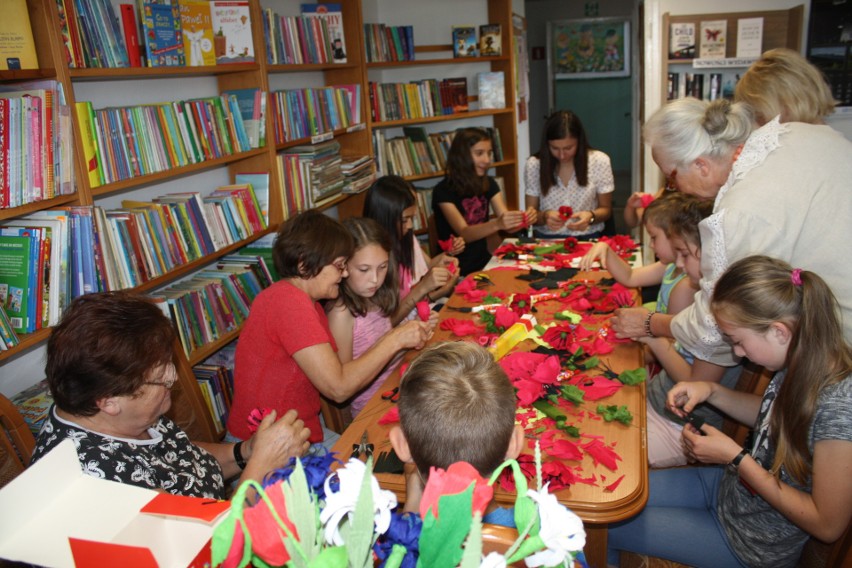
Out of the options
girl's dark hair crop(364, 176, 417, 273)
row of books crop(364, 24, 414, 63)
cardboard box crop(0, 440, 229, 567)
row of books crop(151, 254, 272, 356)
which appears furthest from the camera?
row of books crop(364, 24, 414, 63)

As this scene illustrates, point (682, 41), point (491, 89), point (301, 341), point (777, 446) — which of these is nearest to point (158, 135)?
point (301, 341)

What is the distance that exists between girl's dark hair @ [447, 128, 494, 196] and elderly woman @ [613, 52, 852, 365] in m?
2.01

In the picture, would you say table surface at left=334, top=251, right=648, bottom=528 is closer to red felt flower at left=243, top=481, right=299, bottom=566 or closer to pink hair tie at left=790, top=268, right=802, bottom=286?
pink hair tie at left=790, top=268, right=802, bottom=286

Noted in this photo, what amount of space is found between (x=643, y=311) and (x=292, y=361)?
1.21m

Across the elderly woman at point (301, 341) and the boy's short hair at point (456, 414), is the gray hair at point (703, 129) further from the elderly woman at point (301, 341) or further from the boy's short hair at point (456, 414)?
the boy's short hair at point (456, 414)

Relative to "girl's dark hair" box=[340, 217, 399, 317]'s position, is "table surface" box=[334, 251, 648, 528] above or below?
below

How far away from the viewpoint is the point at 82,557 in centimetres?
74

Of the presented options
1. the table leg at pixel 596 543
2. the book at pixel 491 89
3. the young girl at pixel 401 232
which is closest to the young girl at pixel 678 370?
the table leg at pixel 596 543

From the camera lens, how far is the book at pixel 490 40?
17.0 feet

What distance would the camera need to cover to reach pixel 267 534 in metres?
0.73

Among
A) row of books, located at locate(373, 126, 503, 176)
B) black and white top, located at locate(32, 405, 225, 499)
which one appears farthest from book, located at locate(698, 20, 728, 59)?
black and white top, located at locate(32, 405, 225, 499)

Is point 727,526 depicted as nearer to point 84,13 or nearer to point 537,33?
point 84,13

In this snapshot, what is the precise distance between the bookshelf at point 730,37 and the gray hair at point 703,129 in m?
3.08

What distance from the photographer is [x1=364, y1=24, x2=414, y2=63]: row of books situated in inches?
177
